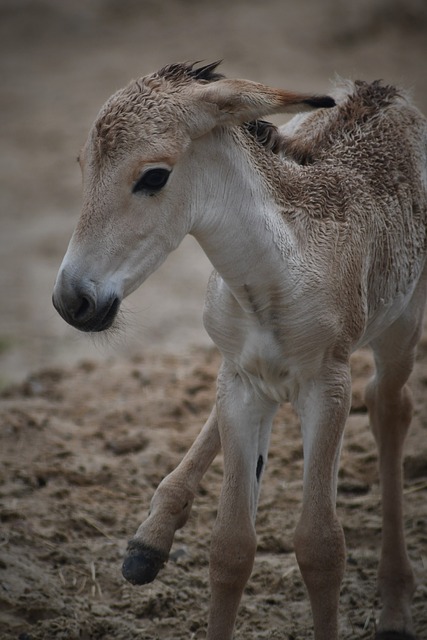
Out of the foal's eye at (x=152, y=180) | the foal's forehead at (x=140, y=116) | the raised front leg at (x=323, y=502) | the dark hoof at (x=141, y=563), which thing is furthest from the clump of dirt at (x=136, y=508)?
the foal's forehead at (x=140, y=116)

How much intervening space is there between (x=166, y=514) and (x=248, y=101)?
2.19 m

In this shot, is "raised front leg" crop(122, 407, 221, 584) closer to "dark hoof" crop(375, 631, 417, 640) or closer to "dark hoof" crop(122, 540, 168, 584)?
"dark hoof" crop(122, 540, 168, 584)

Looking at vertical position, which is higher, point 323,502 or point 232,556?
point 323,502

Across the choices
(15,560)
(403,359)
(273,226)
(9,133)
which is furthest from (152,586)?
(9,133)

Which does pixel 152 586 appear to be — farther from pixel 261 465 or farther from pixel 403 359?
pixel 403 359

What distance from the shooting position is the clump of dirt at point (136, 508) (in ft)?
17.3

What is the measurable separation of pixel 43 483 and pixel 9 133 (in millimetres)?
8543

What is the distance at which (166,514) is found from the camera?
→ 5129 mm

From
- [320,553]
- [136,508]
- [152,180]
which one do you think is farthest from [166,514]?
[152,180]

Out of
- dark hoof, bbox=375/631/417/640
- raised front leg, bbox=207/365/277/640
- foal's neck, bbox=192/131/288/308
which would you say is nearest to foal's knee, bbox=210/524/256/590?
raised front leg, bbox=207/365/277/640

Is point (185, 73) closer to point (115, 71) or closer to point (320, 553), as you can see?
point (320, 553)

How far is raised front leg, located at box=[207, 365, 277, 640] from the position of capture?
4676 mm

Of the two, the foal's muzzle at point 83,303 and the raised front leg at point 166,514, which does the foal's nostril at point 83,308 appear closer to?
the foal's muzzle at point 83,303

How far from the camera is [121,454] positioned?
7.04m
